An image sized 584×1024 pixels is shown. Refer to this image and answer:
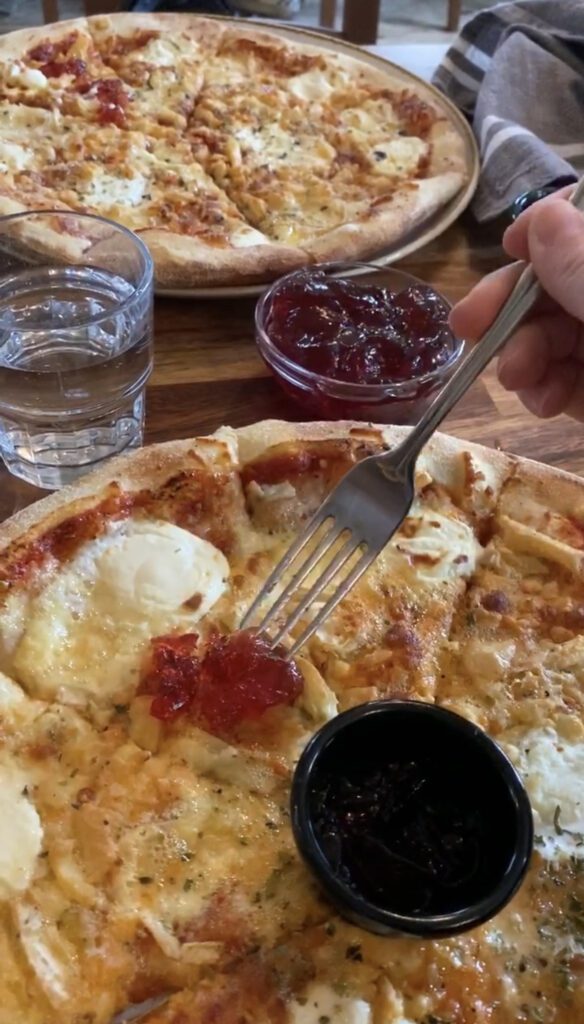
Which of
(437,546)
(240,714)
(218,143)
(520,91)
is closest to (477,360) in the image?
(437,546)

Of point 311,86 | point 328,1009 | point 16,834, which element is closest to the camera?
point 328,1009

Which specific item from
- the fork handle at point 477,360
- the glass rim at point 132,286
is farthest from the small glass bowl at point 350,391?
the fork handle at point 477,360

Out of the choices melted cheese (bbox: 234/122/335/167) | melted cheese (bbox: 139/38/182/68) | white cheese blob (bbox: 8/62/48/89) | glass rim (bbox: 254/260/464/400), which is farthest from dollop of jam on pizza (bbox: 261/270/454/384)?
melted cheese (bbox: 139/38/182/68)

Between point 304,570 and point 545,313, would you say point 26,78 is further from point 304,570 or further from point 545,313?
point 304,570

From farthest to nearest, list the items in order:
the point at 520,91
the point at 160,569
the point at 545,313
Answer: the point at 520,91 < the point at 545,313 < the point at 160,569

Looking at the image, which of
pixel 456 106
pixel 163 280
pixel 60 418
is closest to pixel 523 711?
pixel 60 418

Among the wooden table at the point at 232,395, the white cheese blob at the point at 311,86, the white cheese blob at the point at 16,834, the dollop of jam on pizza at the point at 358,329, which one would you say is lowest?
the wooden table at the point at 232,395

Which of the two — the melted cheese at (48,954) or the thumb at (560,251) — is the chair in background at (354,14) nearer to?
the thumb at (560,251)
